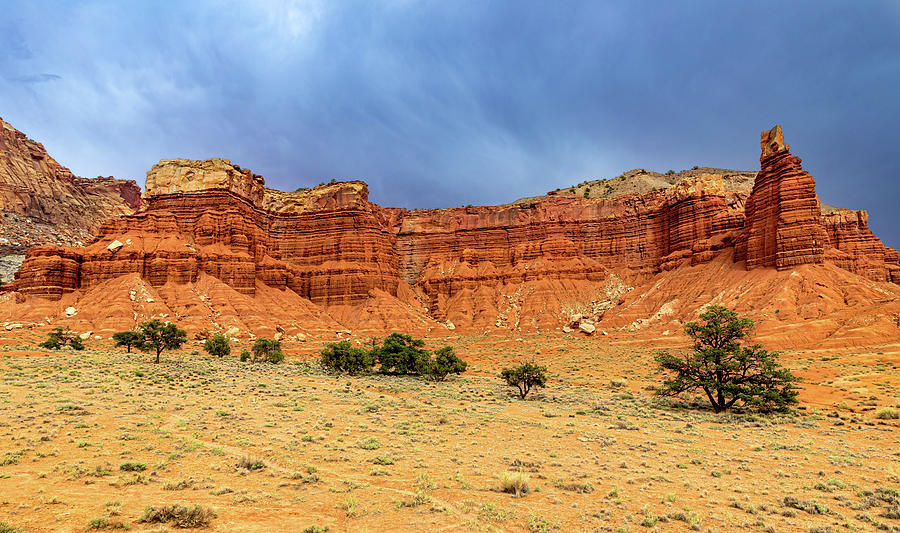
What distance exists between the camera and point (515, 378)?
28.7 metres

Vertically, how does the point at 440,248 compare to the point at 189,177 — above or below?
below

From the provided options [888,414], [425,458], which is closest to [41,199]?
[425,458]

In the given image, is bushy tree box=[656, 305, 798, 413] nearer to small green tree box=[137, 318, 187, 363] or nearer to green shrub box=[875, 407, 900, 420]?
green shrub box=[875, 407, 900, 420]

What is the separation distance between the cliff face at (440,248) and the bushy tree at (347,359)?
26.9 m

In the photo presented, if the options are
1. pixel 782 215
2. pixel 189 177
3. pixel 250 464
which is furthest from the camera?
pixel 189 177

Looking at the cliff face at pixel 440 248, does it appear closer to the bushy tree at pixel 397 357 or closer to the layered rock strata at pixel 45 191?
the bushy tree at pixel 397 357

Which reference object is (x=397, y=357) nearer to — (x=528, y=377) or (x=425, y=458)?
(x=528, y=377)

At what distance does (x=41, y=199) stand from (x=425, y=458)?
149617 mm

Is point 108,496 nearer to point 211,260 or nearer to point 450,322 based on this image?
point 211,260

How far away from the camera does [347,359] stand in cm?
3628

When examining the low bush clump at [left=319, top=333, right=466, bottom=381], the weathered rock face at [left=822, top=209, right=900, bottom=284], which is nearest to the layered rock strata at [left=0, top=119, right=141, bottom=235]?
the low bush clump at [left=319, top=333, right=466, bottom=381]

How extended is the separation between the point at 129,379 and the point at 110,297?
38633mm

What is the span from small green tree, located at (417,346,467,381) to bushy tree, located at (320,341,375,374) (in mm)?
4862

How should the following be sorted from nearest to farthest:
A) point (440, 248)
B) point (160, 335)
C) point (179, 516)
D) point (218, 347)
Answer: point (179, 516) < point (160, 335) < point (218, 347) < point (440, 248)
